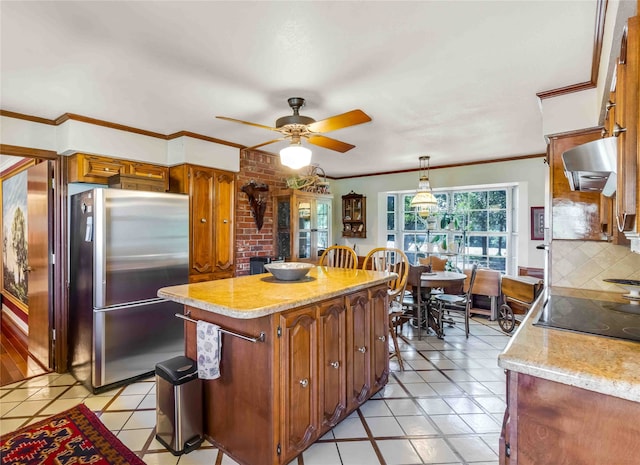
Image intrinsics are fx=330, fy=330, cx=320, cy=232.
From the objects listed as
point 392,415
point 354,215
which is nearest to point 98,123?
point 392,415

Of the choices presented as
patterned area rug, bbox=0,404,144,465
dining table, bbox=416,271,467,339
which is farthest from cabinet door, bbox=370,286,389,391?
patterned area rug, bbox=0,404,144,465

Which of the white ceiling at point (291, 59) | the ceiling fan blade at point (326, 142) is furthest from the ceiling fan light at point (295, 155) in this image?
the white ceiling at point (291, 59)

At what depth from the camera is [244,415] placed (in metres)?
1.78

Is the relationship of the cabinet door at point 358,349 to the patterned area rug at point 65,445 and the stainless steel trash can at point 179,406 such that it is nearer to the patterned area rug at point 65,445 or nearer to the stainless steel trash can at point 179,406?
the stainless steel trash can at point 179,406

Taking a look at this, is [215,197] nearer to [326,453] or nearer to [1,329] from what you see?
[326,453]

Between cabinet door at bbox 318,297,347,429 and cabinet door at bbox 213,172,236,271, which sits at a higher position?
cabinet door at bbox 213,172,236,271

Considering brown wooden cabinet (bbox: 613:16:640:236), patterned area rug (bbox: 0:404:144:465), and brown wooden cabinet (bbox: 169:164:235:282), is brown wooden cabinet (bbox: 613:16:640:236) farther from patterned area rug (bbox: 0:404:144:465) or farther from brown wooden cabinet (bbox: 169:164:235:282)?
brown wooden cabinet (bbox: 169:164:235:282)

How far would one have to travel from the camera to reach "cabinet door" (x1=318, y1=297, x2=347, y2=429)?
6.40ft

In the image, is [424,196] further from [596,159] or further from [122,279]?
[122,279]

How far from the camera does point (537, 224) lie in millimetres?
4434

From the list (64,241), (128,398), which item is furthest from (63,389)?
(64,241)

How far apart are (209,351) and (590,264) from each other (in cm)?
250

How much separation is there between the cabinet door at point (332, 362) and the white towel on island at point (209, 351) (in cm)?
57

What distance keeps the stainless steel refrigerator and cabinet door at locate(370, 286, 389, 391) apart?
186cm
